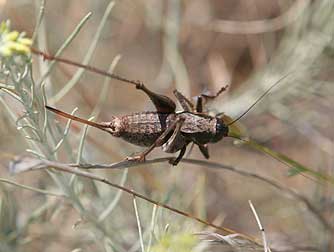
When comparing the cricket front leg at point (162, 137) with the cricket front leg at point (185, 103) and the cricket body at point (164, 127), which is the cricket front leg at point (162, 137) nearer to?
the cricket body at point (164, 127)

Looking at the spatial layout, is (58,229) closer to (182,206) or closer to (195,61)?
(182,206)

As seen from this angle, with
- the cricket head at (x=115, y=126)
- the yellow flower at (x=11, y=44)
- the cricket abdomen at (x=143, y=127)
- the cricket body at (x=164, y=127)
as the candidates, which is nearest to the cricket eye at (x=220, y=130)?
the cricket body at (x=164, y=127)

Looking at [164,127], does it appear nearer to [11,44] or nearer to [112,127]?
[112,127]

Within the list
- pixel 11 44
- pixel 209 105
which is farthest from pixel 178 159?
pixel 209 105

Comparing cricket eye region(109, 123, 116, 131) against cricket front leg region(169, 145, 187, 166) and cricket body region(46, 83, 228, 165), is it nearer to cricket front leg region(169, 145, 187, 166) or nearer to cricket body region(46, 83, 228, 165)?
cricket body region(46, 83, 228, 165)

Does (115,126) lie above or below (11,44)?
below

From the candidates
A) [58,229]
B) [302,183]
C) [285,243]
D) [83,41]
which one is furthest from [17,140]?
[302,183]

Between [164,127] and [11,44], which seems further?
[164,127]
